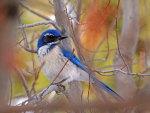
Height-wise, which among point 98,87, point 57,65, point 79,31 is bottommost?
point 98,87

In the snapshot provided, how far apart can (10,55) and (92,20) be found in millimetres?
1723

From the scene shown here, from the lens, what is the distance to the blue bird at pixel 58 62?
13.4 ft

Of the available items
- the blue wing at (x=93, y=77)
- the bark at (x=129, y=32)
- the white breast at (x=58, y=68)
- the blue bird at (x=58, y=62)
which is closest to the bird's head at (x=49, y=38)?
the blue bird at (x=58, y=62)

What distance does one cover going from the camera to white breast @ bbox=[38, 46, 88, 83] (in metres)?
4.08

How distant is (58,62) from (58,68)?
9 centimetres

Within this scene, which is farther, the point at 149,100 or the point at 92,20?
the point at 92,20

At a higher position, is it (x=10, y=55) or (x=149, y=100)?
(x=10, y=55)

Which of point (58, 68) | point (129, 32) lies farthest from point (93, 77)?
point (129, 32)

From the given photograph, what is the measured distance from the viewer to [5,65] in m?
0.87

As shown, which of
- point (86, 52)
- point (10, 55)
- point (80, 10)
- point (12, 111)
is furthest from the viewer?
point (80, 10)

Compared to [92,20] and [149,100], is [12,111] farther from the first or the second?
[92,20]

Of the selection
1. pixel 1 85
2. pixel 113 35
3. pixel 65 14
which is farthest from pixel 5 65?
pixel 113 35

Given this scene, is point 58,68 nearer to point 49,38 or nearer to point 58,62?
point 58,62

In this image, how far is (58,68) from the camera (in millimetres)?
4148
